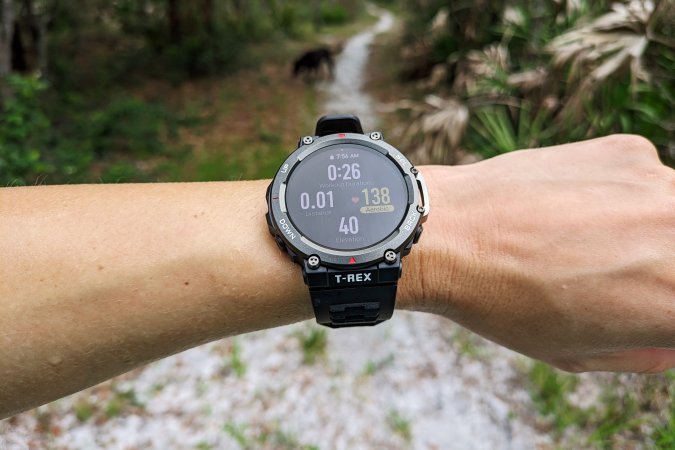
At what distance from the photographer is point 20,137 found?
380 cm

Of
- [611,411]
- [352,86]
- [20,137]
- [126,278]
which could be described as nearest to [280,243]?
[126,278]

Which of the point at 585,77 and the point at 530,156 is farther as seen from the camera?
the point at 585,77

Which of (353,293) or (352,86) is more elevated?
(353,293)

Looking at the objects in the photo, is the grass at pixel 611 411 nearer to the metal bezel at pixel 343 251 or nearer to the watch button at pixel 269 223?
the metal bezel at pixel 343 251

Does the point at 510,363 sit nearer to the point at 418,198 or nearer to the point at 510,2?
the point at 418,198

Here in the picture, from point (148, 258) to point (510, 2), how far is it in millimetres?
6626

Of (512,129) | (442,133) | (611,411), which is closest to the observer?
(611,411)

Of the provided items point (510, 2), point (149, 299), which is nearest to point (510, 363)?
point (149, 299)

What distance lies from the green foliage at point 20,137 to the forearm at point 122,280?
181 centimetres

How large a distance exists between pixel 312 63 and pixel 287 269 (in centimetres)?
1015

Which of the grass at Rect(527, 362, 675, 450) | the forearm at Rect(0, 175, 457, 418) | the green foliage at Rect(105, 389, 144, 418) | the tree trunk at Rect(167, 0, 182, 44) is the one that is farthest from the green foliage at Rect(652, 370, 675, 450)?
the tree trunk at Rect(167, 0, 182, 44)

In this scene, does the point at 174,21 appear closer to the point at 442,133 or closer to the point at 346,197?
the point at 442,133

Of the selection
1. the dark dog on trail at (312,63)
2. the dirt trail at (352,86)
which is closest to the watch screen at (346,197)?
the dirt trail at (352,86)

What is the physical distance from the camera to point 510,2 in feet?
20.8
